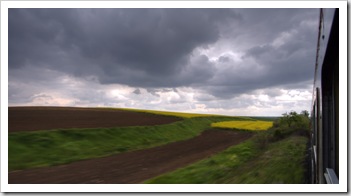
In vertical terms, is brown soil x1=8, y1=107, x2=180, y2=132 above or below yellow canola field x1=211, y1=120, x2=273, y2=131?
above

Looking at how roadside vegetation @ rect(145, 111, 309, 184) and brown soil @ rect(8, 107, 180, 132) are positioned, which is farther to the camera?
brown soil @ rect(8, 107, 180, 132)

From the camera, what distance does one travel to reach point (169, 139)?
80.3 feet

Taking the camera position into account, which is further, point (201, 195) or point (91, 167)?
point (91, 167)

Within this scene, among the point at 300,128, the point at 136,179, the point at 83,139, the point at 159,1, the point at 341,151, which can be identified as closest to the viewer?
the point at 341,151

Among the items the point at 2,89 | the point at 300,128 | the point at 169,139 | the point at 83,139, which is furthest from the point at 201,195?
the point at 169,139

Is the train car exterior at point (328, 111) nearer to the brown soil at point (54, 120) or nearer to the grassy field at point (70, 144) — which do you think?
the grassy field at point (70, 144)

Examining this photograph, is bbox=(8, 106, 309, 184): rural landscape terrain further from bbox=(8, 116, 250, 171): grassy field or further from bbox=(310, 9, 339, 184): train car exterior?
bbox=(310, 9, 339, 184): train car exterior

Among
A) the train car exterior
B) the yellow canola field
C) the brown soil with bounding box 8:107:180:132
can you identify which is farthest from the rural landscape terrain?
the yellow canola field

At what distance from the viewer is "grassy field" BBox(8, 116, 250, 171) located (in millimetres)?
12852

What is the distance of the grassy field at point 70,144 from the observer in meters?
12.9

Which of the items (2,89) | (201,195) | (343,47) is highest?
(343,47)

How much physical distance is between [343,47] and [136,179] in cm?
858

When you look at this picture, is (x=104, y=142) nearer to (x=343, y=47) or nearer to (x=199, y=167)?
(x=199, y=167)

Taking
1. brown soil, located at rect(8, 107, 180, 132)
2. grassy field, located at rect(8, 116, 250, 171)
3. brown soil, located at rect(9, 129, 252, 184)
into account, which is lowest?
brown soil, located at rect(9, 129, 252, 184)
